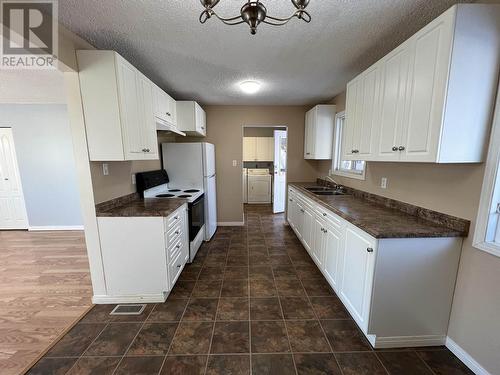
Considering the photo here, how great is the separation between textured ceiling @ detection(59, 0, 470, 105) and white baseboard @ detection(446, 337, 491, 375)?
2392mm

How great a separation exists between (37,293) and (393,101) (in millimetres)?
3894

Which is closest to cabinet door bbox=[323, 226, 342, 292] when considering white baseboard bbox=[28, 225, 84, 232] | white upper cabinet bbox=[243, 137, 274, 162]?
white upper cabinet bbox=[243, 137, 274, 162]

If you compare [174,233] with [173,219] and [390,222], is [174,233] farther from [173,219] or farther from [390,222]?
[390,222]

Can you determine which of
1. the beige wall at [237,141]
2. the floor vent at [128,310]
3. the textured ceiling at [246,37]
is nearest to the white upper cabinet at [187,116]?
the textured ceiling at [246,37]

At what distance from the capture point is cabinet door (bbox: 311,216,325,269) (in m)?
2.44

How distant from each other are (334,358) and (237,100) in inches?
146

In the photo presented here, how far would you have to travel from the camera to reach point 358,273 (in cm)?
169

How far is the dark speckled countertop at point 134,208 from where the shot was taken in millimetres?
1946

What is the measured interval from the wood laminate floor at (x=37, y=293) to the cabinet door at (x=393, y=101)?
311 cm

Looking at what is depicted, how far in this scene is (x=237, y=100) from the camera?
3.76 m

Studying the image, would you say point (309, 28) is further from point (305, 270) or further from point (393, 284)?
point (305, 270)

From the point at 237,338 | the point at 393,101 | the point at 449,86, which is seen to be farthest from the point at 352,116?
the point at 237,338

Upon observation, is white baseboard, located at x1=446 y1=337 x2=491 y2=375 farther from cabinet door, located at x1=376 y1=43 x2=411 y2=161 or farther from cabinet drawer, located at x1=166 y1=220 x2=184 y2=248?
cabinet drawer, located at x1=166 y1=220 x2=184 y2=248

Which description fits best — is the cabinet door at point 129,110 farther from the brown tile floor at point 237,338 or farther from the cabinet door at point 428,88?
the cabinet door at point 428,88
